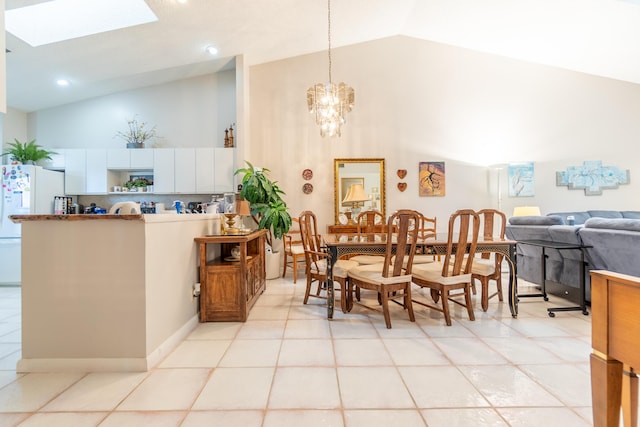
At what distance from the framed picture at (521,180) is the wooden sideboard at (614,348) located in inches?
207

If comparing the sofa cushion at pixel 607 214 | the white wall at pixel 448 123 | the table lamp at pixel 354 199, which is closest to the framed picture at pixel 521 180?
the white wall at pixel 448 123

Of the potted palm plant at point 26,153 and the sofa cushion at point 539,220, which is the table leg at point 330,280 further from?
the potted palm plant at point 26,153

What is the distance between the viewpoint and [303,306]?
10.7 feet

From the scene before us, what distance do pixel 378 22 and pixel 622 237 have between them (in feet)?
14.4

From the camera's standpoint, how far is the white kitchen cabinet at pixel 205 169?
484 centimetres

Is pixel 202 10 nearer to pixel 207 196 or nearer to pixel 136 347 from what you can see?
pixel 207 196

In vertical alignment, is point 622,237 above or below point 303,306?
above

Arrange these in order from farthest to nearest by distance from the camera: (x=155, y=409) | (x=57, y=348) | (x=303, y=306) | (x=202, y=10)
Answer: (x=202, y=10), (x=303, y=306), (x=57, y=348), (x=155, y=409)

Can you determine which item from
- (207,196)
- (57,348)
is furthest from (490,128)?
(57,348)

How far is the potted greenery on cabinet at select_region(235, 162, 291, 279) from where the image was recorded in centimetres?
434

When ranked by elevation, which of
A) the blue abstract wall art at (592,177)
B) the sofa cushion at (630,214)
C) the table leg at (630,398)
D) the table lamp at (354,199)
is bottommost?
the table leg at (630,398)

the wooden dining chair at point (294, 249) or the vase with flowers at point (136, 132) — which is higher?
the vase with flowers at point (136, 132)

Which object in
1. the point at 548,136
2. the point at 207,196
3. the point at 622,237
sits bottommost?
the point at 622,237

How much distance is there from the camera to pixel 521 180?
555cm
